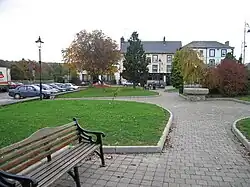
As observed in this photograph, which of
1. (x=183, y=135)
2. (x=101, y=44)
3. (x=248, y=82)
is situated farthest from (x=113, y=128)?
(x=101, y=44)

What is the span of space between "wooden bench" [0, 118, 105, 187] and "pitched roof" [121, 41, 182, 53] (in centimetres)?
6957

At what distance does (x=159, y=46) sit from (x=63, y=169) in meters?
73.7

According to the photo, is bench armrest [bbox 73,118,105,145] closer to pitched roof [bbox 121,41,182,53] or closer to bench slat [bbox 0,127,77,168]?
bench slat [bbox 0,127,77,168]

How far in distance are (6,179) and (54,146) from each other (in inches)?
54.1

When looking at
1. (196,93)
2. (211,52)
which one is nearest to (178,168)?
(196,93)

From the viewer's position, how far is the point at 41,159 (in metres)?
4.05

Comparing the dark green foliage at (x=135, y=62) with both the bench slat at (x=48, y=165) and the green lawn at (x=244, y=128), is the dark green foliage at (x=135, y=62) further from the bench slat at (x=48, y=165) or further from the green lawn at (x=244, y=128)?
the bench slat at (x=48, y=165)

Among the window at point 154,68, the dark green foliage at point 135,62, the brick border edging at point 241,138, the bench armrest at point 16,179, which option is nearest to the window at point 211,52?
the window at point 154,68

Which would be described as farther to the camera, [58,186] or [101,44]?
[101,44]

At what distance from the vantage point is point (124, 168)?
16.8 ft

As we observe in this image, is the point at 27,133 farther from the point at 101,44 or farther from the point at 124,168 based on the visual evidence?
the point at 101,44

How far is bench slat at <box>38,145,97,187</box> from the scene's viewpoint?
346cm

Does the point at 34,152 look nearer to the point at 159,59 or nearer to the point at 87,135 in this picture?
the point at 87,135

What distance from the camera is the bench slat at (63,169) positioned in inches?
136
